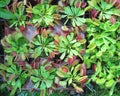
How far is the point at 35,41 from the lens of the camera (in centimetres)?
240

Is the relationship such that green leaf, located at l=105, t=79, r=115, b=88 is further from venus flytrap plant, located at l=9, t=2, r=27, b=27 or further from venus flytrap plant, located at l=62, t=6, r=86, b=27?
venus flytrap plant, located at l=9, t=2, r=27, b=27

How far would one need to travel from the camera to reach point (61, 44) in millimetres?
2387

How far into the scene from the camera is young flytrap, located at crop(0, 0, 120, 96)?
7.82 feet

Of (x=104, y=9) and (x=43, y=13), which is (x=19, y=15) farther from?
(x=104, y=9)

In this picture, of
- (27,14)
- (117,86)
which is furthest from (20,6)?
(117,86)

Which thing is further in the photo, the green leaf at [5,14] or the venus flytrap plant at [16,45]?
the venus flytrap plant at [16,45]

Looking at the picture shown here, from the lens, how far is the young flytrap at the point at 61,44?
2.38 metres

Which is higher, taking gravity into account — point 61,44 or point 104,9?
point 104,9

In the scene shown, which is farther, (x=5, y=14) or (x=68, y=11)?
(x=68, y=11)

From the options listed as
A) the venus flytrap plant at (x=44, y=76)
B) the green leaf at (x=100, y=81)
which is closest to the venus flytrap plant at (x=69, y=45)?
the venus flytrap plant at (x=44, y=76)

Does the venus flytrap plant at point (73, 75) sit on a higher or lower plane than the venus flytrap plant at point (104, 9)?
lower

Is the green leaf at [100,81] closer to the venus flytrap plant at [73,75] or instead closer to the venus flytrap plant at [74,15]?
the venus flytrap plant at [73,75]

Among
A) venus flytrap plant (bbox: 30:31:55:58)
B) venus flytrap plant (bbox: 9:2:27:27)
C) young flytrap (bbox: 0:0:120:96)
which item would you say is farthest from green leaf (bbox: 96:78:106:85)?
venus flytrap plant (bbox: 9:2:27:27)

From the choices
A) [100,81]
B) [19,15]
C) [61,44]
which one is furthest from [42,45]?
[100,81]
